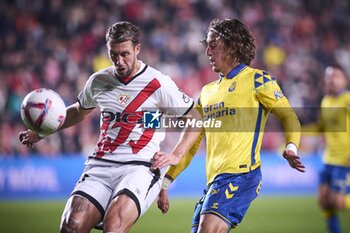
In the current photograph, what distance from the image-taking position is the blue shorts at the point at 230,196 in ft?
17.5

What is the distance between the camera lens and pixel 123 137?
586cm

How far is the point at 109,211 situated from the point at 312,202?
9.12 meters

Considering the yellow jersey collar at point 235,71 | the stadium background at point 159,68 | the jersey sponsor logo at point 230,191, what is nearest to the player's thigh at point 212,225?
the jersey sponsor logo at point 230,191

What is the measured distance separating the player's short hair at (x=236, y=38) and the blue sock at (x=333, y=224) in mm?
3644

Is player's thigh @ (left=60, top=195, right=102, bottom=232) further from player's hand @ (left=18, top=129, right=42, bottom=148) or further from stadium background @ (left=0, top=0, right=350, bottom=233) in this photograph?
stadium background @ (left=0, top=0, right=350, bottom=233)

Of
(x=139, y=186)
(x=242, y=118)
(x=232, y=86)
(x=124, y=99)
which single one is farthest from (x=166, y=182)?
(x=232, y=86)

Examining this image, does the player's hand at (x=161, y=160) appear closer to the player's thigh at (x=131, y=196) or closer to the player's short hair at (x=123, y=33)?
the player's thigh at (x=131, y=196)

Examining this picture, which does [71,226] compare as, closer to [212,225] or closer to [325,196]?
[212,225]

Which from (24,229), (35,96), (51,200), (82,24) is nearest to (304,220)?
(24,229)

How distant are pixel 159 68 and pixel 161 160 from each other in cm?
1076

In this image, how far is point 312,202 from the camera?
13680 millimetres

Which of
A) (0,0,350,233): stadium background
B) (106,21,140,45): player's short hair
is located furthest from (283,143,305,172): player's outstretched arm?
(0,0,350,233): stadium background

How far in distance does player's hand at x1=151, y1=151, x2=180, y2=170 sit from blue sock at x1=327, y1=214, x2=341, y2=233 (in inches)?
153

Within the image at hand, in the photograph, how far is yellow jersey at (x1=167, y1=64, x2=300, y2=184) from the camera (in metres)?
5.48
